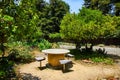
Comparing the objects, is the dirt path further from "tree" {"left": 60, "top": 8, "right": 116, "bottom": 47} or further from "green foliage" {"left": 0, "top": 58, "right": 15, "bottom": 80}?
"tree" {"left": 60, "top": 8, "right": 116, "bottom": 47}

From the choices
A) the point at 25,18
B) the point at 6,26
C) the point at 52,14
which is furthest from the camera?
the point at 52,14

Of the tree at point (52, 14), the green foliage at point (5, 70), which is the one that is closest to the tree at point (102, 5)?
Answer: the tree at point (52, 14)

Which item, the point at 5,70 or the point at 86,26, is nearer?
the point at 5,70

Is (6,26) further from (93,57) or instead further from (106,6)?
(106,6)

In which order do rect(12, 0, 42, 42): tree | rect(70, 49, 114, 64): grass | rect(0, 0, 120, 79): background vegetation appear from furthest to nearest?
rect(70, 49, 114, 64): grass, rect(12, 0, 42, 42): tree, rect(0, 0, 120, 79): background vegetation

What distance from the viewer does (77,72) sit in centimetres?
1391

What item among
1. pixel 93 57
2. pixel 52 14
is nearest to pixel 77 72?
pixel 93 57

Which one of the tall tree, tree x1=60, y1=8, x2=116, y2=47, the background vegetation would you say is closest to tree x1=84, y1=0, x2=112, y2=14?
the tall tree

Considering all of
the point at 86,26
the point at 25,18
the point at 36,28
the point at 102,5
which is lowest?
the point at 36,28

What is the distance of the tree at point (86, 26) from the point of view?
1778cm

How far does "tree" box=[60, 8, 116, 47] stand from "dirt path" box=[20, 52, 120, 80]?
2.84m

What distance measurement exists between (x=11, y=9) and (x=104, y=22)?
994 centimetres

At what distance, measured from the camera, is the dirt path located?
12.9 meters

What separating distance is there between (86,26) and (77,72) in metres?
4.78
